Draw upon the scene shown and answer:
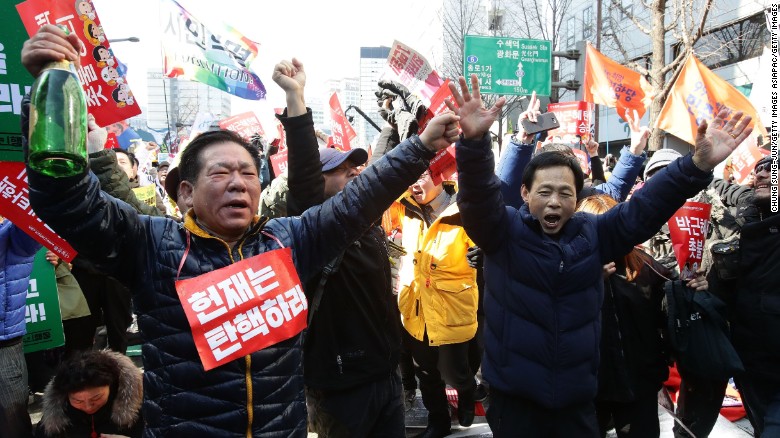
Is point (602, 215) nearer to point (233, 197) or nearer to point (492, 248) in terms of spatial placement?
point (492, 248)

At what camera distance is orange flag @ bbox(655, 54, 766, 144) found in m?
Answer: 6.22

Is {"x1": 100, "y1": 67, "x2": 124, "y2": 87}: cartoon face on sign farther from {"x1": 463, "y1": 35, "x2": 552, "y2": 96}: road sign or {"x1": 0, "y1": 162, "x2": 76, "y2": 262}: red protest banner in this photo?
{"x1": 463, "y1": 35, "x2": 552, "y2": 96}: road sign

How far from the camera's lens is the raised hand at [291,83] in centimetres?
219

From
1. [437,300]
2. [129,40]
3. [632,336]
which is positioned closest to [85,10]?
[437,300]

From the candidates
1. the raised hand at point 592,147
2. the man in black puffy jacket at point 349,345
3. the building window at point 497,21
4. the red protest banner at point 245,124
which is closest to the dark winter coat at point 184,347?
the man in black puffy jacket at point 349,345

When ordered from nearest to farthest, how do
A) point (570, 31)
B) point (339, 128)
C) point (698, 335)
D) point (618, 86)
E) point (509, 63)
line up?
point (698, 335)
point (339, 128)
point (618, 86)
point (509, 63)
point (570, 31)

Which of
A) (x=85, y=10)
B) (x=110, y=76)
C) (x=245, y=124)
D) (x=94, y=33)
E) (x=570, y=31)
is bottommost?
(x=245, y=124)

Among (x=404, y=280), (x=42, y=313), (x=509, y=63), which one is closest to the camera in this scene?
(x=42, y=313)

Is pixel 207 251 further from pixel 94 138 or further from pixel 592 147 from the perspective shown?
pixel 592 147

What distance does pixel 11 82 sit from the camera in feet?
7.08

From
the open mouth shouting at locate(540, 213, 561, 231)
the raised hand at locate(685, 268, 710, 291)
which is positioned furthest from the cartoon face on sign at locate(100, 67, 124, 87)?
the raised hand at locate(685, 268, 710, 291)

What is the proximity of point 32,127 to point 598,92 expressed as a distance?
9.39m

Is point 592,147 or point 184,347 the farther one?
point 592,147

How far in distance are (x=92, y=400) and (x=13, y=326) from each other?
22.4 inches
